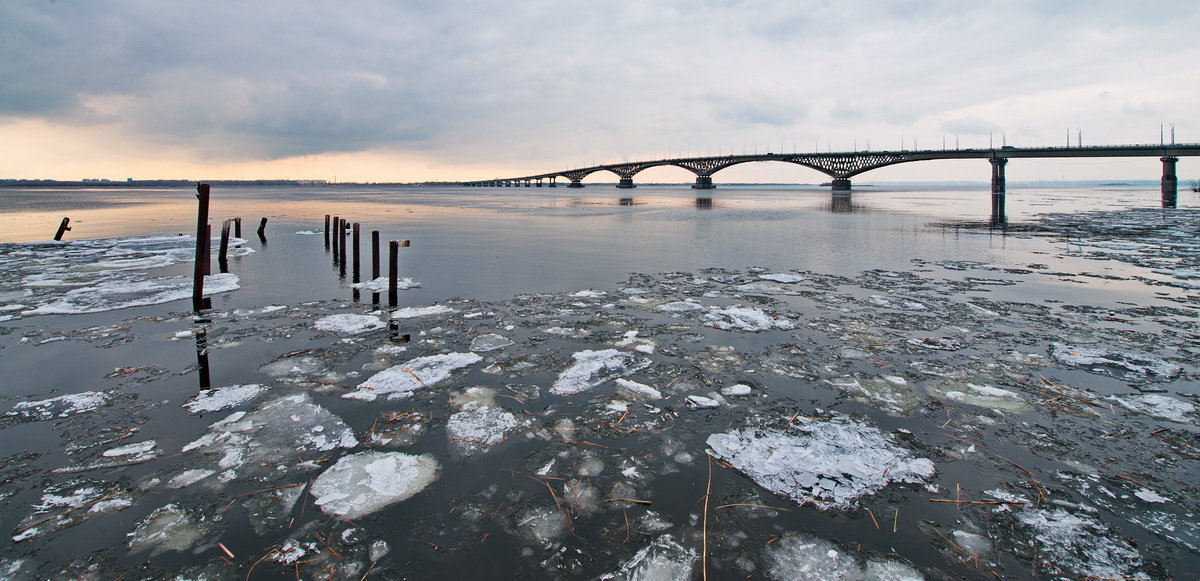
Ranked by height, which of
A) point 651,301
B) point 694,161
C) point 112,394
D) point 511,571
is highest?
point 694,161

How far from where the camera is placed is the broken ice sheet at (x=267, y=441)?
15.6 feet

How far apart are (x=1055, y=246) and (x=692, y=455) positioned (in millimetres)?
24118

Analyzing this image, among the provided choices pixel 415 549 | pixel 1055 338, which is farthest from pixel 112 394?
pixel 1055 338

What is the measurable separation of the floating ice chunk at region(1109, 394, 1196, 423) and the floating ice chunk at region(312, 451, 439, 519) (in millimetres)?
7394

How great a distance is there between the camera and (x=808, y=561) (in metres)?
3.61

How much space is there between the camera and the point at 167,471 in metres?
4.70

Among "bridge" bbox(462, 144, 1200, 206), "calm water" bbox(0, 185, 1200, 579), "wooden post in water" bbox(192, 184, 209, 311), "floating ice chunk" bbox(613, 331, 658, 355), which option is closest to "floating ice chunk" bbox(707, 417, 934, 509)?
"calm water" bbox(0, 185, 1200, 579)

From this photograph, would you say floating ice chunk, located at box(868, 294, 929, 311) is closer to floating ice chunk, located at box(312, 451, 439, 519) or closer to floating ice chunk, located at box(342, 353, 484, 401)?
floating ice chunk, located at box(342, 353, 484, 401)

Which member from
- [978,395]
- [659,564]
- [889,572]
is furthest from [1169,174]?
[659,564]

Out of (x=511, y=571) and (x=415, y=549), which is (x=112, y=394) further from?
(x=511, y=571)

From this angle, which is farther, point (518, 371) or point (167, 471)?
point (518, 371)

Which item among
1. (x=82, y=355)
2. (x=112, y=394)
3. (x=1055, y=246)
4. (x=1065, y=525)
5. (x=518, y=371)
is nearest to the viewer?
(x=1065, y=525)

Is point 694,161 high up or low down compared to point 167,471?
up

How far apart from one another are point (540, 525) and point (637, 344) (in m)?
4.60
